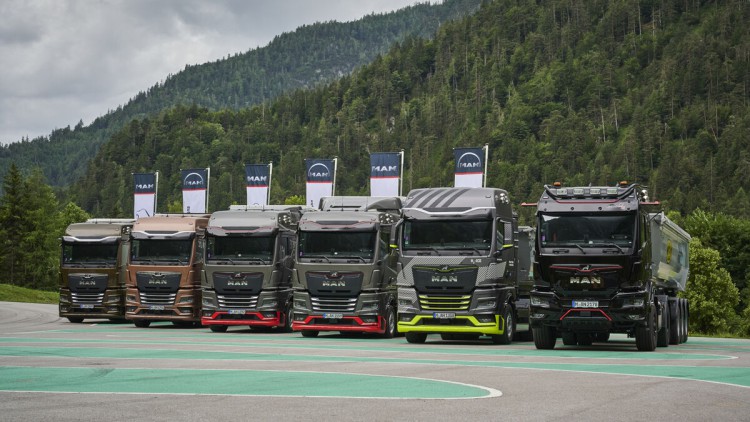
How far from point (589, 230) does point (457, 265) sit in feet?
12.5

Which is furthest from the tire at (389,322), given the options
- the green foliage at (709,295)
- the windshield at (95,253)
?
the green foliage at (709,295)

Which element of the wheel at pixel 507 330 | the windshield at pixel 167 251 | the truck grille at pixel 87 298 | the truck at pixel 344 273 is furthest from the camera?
the truck grille at pixel 87 298

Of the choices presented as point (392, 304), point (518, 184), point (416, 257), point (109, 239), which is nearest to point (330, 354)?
point (416, 257)

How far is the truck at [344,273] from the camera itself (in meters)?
28.7

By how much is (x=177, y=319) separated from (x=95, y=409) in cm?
2235

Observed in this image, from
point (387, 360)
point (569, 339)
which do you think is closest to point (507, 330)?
point (569, 339)

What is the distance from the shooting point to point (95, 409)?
11602 millimetres

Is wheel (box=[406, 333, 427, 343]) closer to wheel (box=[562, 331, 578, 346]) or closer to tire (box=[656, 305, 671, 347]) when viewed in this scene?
wheel (box=[562, 331, 578, 346])

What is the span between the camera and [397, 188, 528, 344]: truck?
25.3 m

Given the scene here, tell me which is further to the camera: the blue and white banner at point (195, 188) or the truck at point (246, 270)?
the blue and white banner at point (195, 188)

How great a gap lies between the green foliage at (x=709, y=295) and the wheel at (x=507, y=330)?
54486 mm

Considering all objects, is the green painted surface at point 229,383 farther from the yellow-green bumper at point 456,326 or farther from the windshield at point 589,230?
the yellow-green bumper at point 456,326

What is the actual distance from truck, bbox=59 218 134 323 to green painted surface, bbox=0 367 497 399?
2001cm

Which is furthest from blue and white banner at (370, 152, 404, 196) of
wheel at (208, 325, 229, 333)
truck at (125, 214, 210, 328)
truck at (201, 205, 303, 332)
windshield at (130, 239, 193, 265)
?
truck at (201, 205, 303, 332)
